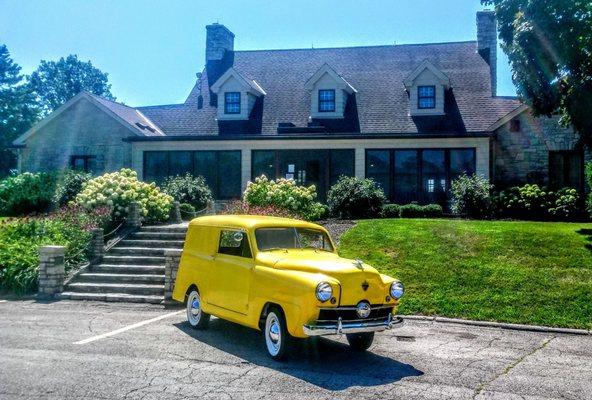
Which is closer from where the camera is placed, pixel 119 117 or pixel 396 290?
pixel 396 290

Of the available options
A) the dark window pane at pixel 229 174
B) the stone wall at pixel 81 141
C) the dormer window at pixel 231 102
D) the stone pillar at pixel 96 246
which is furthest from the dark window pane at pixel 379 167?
the stone pillar at pixel 96 246

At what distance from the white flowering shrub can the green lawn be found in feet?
21.0

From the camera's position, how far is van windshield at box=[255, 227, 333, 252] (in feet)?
29.9

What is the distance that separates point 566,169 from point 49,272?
64.6ft

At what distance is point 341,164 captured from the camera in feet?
83.8

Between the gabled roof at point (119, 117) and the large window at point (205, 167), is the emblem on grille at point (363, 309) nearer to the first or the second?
the large window at point (205, 167)

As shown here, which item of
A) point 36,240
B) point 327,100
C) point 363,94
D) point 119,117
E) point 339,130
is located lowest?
point 36,240

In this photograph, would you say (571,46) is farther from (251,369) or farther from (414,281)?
(251,369)

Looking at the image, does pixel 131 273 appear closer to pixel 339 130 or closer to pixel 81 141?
pixel 339 130

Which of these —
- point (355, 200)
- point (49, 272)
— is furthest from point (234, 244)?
point (355, 200)

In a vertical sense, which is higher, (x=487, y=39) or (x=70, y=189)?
(x=487, y=39)

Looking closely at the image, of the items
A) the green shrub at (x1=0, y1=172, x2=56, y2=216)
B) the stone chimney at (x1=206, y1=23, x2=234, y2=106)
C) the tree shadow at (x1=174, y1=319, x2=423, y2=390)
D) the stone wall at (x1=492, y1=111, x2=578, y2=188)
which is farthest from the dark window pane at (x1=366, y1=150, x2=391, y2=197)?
the tree shadow at (x1=174, y1=319, x2=423, y2=390)

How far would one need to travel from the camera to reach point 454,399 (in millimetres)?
6398

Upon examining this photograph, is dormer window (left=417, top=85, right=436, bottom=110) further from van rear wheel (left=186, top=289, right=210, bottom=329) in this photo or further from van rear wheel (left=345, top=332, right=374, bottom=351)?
van rear wheel (left=345, top=332, right=374, bottom=351)
